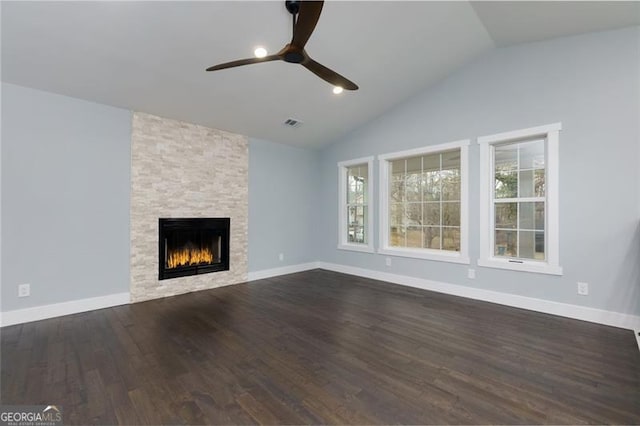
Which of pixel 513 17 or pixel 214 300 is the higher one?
pixel 513 17

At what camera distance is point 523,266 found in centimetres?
369

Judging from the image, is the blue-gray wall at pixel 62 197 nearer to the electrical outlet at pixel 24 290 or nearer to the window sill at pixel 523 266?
the electrical outlet at pixel 24 290

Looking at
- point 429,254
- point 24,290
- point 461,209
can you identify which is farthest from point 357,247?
point 24,290

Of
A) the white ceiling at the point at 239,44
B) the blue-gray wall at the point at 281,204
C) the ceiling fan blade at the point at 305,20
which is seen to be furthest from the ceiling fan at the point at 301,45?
the blue-gray wall at the point at 281,204

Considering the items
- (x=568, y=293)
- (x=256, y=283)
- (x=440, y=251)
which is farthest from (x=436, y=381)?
(x=256, y=283)

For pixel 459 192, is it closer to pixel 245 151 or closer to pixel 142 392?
pixel 245 151

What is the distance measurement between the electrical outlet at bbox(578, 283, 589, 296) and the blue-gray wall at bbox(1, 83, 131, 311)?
5673 mm

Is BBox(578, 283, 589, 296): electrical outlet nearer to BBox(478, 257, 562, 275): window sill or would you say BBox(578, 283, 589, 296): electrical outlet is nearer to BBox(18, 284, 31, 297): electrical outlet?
BBox(478, 257, 562, 275): window sill

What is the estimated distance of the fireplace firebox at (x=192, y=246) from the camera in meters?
4.23

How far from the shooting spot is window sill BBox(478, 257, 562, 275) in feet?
11.4

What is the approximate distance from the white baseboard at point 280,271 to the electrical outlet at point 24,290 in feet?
9.21

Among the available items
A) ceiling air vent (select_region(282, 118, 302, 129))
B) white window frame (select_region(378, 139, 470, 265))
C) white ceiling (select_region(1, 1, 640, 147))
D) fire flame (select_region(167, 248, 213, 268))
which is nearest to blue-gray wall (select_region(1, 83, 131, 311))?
white ceiling (select_region(1, 1, 640, 147))

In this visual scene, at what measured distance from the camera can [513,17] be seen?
323cm

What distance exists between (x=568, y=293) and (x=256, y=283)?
439cm
